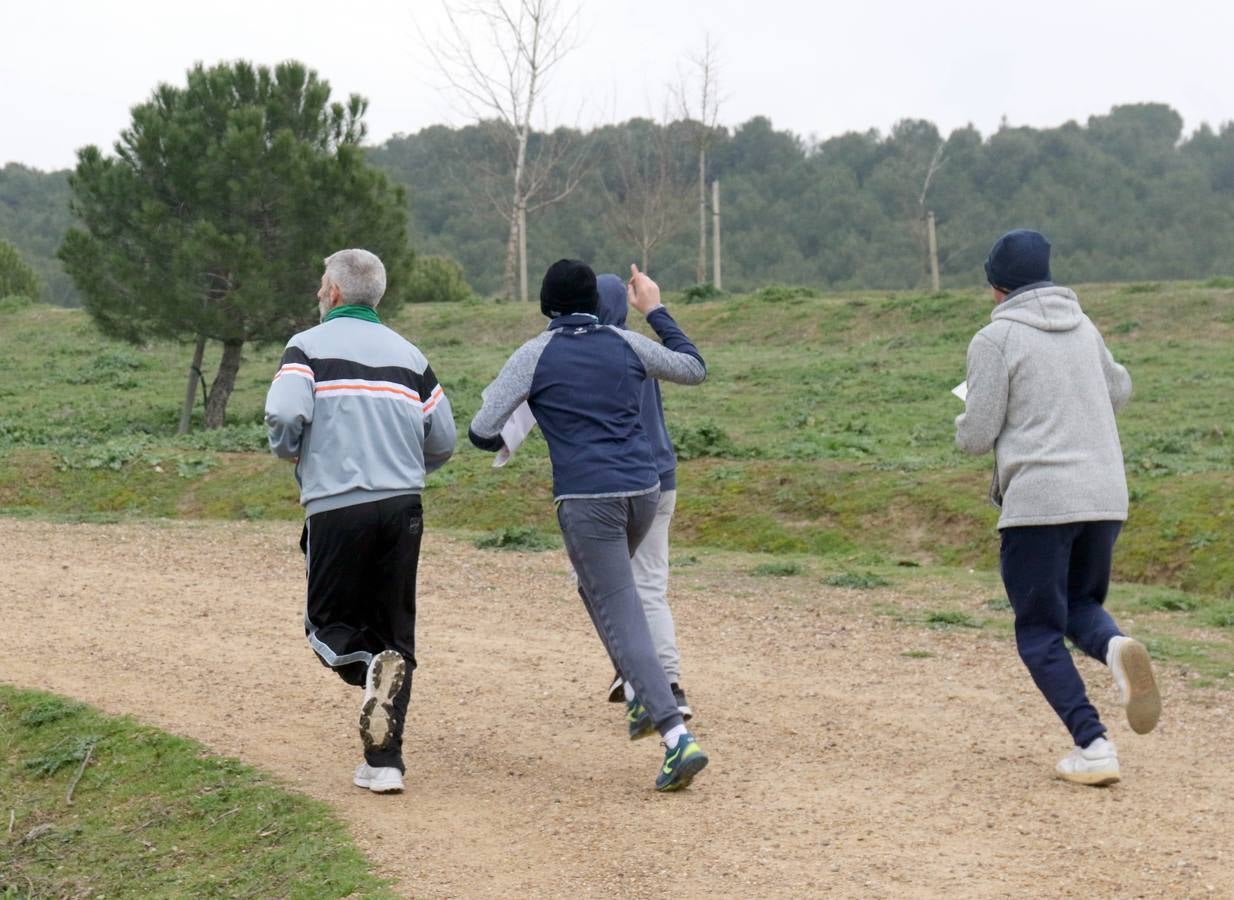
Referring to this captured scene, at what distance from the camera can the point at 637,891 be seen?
438 cm

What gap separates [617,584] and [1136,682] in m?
1.81

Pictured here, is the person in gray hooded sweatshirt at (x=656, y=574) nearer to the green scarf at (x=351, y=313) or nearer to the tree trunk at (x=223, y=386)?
the green scarf at (x=351, y=313)

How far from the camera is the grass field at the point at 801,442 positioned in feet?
40.4

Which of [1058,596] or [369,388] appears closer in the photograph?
[369,388]

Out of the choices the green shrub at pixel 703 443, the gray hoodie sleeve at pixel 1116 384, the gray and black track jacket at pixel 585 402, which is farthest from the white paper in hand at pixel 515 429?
the green shrub at pixel 703 443

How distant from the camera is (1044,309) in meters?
5.38

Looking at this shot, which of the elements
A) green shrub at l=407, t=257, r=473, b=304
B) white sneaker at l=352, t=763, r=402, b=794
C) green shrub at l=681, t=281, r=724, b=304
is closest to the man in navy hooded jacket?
white sneaker at l=352, t=763, r=402, b=794

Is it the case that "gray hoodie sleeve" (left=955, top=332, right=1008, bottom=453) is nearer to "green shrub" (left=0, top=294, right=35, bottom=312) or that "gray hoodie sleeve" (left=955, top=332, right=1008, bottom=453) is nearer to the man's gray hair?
the man's gray hair

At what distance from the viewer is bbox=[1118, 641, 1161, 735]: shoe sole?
5250 millimetres

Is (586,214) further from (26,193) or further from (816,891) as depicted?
A: (816,891)

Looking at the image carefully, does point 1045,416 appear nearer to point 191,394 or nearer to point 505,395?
point 505,395

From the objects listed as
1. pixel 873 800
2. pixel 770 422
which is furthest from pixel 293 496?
pixel 873 800

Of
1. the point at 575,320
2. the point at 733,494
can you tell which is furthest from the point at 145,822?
the point at 733,494

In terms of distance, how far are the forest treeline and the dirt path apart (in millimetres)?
42083
